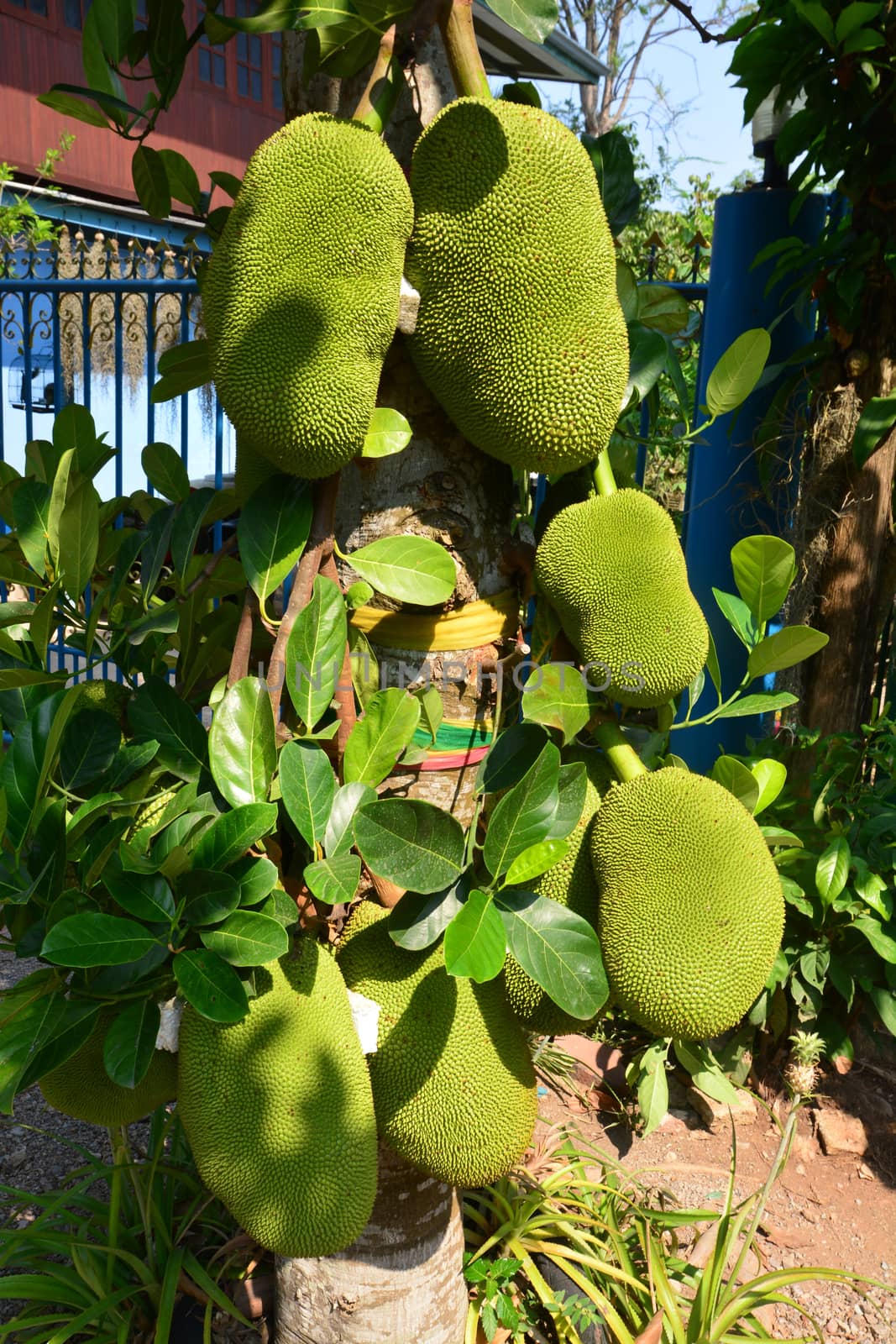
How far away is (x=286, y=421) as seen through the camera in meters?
0.62

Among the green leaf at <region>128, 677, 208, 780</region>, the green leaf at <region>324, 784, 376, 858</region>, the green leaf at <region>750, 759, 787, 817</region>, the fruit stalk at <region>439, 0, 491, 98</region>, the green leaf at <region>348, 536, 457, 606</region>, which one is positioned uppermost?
the fruit stalk at <region>439, 0, 491, 98</region>

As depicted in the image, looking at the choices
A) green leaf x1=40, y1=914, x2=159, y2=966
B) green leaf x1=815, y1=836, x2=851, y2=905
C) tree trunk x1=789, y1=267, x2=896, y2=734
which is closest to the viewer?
green leaf x1=40, y1=914, x2=159, y2=966

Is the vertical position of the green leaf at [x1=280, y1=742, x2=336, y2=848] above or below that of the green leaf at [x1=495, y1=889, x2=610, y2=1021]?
above

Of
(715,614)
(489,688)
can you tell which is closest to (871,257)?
(715,614)

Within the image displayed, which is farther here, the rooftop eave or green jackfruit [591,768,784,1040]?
the rooftop eave

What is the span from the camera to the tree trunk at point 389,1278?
36.4 inches

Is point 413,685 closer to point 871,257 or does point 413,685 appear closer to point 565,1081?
point 565,1081

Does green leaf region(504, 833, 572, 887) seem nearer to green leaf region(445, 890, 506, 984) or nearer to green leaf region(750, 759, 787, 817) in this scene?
green leaf region(445, 890, 506, 984)

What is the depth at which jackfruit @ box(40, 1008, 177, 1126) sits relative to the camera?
0.69 m

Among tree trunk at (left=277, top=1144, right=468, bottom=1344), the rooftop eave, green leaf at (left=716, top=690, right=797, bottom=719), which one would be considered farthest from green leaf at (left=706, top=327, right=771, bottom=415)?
the rooftop eave

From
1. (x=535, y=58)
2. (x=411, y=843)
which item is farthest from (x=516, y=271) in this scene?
(x=535, y=58)

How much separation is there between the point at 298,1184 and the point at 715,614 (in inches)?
65.7

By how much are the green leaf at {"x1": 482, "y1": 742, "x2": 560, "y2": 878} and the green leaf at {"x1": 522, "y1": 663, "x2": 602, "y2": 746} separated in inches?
2.3

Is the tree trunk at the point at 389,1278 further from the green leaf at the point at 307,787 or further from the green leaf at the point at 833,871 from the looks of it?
the green leaf at the point at 833,871
